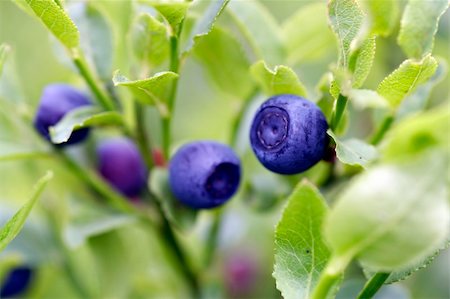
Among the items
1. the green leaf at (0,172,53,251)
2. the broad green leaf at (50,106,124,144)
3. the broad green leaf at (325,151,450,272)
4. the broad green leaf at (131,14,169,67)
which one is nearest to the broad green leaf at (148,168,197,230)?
the broad green leaf at (50,106,124,144)

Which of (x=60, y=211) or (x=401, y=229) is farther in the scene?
(x=60, y=211)

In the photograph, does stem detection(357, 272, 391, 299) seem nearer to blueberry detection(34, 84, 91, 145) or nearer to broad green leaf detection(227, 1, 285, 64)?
broad green leaf detection(227, 1, 285, 64)

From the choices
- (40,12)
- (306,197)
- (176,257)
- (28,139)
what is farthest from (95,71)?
(306,197)

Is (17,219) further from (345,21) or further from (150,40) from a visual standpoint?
(345,21)

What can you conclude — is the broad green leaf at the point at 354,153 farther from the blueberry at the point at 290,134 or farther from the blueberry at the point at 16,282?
the blueberry at the point at 16,282

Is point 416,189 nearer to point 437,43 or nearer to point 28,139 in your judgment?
point 28,139

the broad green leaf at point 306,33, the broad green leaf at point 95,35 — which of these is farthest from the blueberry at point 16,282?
the broad green leaf at point 306,33
